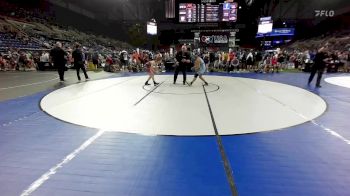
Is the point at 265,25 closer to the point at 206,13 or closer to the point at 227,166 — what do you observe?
the point at 206,13

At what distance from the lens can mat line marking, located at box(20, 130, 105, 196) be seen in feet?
9.43

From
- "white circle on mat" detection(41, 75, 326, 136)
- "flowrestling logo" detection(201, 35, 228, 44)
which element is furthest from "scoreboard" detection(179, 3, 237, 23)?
"white circle on mat" detection(41, 75, 326, 136)

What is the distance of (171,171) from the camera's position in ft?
10.9

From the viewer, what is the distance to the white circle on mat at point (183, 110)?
5082 mm

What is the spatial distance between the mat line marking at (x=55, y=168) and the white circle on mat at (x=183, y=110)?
698 millimetres

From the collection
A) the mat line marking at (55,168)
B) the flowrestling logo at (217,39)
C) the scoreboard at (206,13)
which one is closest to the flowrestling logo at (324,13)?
the flowrestling logo at (217,39)

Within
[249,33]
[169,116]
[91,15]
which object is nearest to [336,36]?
[249,33]

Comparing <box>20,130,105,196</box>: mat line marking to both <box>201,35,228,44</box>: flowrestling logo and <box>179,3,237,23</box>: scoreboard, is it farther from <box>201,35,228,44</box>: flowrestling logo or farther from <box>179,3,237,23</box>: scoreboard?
<box>201,35,228,44</box>: flowrestling logo

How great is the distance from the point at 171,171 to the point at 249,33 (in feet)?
130

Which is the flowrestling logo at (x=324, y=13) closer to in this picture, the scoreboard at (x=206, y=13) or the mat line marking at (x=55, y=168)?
the scoreboard at (x=206, y=13)

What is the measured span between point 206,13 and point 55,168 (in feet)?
82.9

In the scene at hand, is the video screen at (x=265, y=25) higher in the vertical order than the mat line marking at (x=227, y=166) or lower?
higher

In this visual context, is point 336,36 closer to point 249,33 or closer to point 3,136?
point 249,33

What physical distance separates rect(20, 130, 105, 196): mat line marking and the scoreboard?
A: 78.1ft
